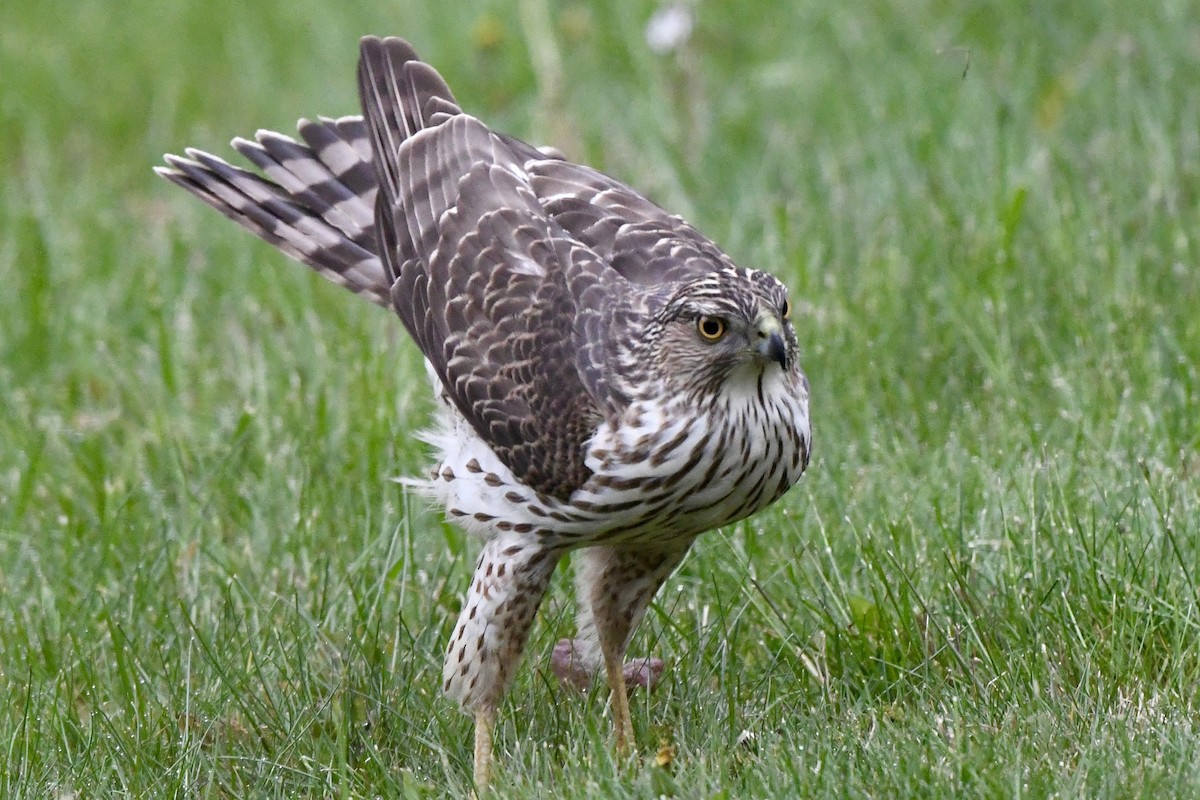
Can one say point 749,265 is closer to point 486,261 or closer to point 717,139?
point 717,139

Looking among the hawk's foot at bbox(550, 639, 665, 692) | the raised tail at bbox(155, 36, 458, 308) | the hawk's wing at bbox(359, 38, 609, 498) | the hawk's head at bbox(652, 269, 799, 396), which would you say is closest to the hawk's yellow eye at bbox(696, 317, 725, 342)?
the hawk's head at bbox(652, 269, 799, 396)

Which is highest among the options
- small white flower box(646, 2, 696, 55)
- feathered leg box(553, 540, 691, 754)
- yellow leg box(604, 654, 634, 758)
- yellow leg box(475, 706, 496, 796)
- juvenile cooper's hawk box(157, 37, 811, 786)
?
small white flower box(646, 2, 696, 55)

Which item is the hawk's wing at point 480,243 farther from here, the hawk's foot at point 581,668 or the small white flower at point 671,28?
the small white flower at point 671,28

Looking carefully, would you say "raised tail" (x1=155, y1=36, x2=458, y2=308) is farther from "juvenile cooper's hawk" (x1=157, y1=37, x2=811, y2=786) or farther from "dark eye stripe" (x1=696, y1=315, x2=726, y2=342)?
"dark eye stripe" (x1=696, y1=315, x2=726, y2=342)

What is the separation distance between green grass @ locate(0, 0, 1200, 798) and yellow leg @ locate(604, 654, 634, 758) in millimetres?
60

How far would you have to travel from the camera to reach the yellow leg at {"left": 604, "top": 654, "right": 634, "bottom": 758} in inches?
175

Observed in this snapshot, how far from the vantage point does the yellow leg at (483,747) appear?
13.9 ft

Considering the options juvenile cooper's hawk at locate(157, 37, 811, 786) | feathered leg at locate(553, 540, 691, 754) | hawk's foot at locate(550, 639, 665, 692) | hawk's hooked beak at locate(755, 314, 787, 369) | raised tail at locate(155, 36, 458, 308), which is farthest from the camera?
raised tail at locate(155, 36, 458, 308)

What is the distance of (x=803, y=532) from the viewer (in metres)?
5.13

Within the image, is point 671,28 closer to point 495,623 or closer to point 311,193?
point 311,193

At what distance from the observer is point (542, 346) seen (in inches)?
174

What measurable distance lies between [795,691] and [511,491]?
84cm

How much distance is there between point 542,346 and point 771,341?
66cm

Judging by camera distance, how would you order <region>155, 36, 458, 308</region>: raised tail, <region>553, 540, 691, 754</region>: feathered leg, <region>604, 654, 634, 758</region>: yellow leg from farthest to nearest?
<region>155, 36, 458, 308</region>: raised tail → <region>553, 540, 691, 754</region>: feathered leg → <region>604, 654, 634, 758</region>: yellow leg
